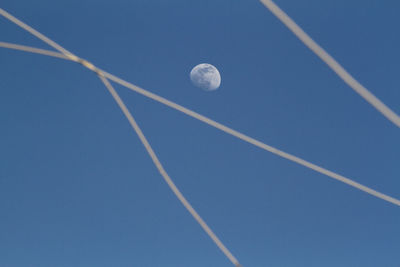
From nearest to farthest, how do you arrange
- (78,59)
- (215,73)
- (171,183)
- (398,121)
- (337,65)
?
(337,65)
(398,121)
(78,59)
(171,183)
(215,73)

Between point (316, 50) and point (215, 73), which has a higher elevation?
point (215, 73)

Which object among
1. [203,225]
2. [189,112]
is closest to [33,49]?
[189,112]

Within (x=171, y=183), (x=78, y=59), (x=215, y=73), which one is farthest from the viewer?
(x=215, y=73)

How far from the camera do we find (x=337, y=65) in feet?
11.7

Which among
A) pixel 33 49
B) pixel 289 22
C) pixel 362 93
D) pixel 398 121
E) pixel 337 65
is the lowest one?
pixel 398 121

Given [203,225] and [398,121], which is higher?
[398,121]

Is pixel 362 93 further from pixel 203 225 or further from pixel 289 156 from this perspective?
pixel 203 225

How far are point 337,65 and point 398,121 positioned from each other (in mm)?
1020

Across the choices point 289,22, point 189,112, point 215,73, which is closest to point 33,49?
point 189,112

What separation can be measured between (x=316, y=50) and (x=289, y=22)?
353 mm

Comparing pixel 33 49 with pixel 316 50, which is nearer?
pixel 316 50

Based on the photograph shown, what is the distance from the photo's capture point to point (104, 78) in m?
8.33

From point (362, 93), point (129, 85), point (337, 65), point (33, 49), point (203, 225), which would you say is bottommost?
point (203, 225)

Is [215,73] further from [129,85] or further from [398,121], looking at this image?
[398,121]
